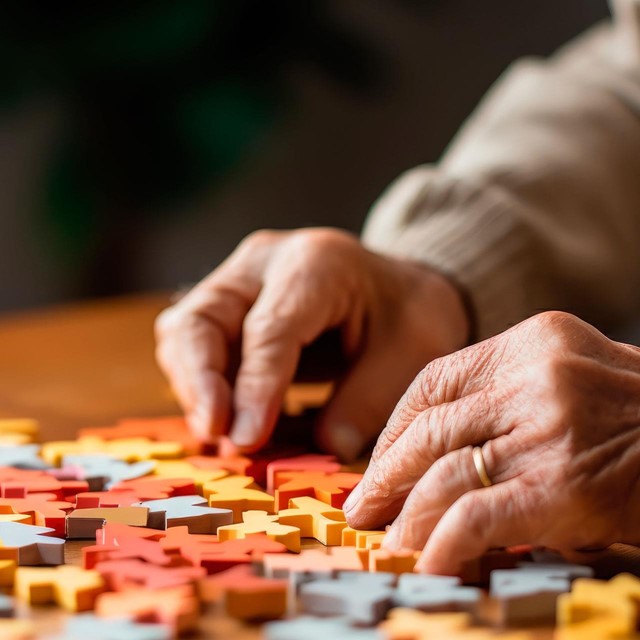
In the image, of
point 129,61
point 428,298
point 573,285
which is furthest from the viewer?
point 129,61

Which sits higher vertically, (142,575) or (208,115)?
(208,115)

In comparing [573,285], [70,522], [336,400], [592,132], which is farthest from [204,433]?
[592,132]

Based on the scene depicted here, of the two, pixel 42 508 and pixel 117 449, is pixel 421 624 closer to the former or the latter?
pixel 42 508

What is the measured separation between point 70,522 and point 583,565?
0.46 meters

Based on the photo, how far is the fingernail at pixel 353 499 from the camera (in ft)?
2.95

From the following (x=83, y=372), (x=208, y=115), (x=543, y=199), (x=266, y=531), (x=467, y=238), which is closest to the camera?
(x=266, y=531)

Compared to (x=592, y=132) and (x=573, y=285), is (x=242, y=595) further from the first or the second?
(x=592, y=132)

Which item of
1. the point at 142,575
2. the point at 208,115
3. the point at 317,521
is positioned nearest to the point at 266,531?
the point at 317,521

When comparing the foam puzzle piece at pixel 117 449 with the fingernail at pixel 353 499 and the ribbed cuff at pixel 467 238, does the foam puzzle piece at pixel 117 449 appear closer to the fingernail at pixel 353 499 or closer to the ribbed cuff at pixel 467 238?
the fingernail at pixel 353 499

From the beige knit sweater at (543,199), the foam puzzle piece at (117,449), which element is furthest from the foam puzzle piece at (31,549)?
the beige knit sweater at (543,199)

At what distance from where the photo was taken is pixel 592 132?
1.82m

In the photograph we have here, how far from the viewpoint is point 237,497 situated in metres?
0.99

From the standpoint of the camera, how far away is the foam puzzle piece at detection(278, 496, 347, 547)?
897mm

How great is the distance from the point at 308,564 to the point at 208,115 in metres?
2.85
